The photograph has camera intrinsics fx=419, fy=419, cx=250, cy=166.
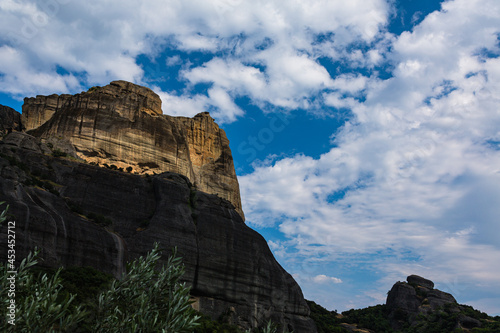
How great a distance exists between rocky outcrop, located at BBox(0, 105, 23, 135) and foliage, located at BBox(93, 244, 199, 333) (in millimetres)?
79868

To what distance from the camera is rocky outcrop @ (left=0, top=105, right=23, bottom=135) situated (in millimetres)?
85069

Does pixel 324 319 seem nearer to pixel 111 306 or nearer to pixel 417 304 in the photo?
pixel 417 304

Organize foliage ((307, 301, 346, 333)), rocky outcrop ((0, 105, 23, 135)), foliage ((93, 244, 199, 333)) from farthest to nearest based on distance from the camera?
rocky outcrop ((0, 105, 23, 135)) → foliage ((307, 301, 346, 333)) → foliage ((93, 244, 199, 333))

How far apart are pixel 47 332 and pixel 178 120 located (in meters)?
95.8

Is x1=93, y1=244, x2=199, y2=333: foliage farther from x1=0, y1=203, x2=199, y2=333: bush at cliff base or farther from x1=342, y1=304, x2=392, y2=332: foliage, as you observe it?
x1=342, y1=304, x2=392, y2=332: foliage

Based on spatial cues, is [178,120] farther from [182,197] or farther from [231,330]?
[231,330]

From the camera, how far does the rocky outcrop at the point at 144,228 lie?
48.1m

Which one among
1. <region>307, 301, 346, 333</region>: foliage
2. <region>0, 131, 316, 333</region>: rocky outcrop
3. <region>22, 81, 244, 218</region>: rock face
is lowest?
<region>307, 301, 346, 333</region>: foliage

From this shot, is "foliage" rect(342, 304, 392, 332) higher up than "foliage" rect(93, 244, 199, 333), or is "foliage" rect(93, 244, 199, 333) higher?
"foliage" rect(342, 304, 392, 332)

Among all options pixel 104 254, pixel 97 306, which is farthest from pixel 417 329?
pixel 97 306

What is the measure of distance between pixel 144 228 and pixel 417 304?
80.1 metres

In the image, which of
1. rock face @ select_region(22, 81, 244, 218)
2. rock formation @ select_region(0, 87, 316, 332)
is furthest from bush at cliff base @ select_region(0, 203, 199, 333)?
rock face @ select_region(22, 81, 244, 218)

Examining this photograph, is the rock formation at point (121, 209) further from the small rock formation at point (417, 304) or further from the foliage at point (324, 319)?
the small rock formation at point (417, 304)

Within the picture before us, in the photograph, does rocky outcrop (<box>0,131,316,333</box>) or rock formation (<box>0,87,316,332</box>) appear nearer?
rocky outcrop (<box>0,131,316,333</box>)
